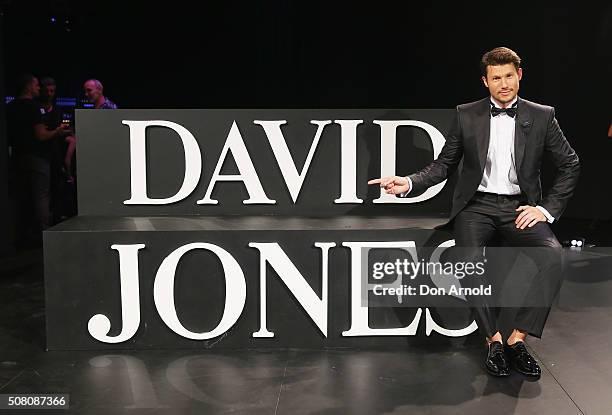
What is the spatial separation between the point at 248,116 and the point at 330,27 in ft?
13.8

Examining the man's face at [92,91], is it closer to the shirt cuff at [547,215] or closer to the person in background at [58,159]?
the person in background at [58,159]

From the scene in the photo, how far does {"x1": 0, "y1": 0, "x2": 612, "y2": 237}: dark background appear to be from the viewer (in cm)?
650

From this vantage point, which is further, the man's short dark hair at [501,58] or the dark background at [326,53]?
the dark background at [326,53]

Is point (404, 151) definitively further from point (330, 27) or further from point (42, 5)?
point (42, 5)

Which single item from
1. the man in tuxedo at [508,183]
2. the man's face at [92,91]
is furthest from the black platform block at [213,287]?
the man's face at [92,91]

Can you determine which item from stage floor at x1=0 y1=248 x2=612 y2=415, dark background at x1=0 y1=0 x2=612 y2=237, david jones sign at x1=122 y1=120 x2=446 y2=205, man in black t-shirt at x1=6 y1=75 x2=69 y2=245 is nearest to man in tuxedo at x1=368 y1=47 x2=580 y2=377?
stage floor at x1=0 y1=248 x2=612 y2=415

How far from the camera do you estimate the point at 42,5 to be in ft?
23.7

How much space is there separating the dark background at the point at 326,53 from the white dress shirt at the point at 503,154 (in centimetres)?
417

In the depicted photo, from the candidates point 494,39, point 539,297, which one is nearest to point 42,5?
point 494,39

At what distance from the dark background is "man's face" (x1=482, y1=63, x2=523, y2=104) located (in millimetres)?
4194

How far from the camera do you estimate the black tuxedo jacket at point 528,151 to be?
8.63 ft

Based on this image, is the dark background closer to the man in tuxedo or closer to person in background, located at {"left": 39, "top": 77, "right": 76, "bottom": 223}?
person in background, located at {"left": 39, "top": 77, "right": 76, "bottom": 223}

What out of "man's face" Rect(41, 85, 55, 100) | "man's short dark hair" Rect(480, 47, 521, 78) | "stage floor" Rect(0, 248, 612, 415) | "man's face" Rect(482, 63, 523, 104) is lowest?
"stage floor" Rect(0, 248, 612, 415)

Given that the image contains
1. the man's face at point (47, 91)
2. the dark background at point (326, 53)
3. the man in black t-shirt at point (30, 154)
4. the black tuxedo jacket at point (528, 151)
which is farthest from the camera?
the dark background at point (326, 53)
